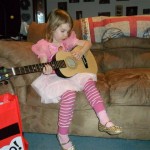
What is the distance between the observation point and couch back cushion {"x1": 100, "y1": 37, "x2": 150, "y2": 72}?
223 cm

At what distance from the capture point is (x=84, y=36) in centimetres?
227

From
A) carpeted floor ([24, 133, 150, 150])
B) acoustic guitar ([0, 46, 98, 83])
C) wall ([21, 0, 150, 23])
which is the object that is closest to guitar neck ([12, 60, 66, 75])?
acoustic guitar ([0, 46, 98, 83])

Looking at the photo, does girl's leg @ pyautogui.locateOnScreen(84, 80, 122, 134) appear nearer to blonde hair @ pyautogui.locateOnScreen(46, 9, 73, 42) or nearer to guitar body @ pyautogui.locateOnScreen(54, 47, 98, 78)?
guitar body @ pyautogui.locateOnScreen(54, 47, 98, 78)

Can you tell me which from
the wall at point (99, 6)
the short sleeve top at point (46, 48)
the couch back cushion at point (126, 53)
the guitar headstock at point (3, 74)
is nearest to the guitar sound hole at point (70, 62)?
the short sleeve top at point (46, 48)

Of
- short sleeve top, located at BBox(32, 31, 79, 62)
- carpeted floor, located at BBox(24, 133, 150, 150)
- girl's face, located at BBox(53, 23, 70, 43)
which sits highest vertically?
girl's face, located at BBox(53, 23, 70, 43)

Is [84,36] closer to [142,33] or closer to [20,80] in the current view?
[142,33]

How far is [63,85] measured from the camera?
61.9 inches

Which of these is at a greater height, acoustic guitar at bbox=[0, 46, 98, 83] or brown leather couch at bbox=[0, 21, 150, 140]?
acoustic guitar at bbox=[0, 46, 98, 83]

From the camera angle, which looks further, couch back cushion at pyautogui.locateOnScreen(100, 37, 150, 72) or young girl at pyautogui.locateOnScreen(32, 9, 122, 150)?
couch back cushion at pyautogui.locateOnScreen(100, 37, 150, 72)

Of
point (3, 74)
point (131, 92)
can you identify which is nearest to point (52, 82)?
point (3, 74)

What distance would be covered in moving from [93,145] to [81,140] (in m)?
0.10

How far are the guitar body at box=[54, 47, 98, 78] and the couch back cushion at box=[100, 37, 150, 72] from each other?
42cm

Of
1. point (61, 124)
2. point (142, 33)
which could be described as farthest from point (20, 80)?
point (142, 33)

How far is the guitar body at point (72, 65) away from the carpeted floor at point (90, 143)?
48cm
